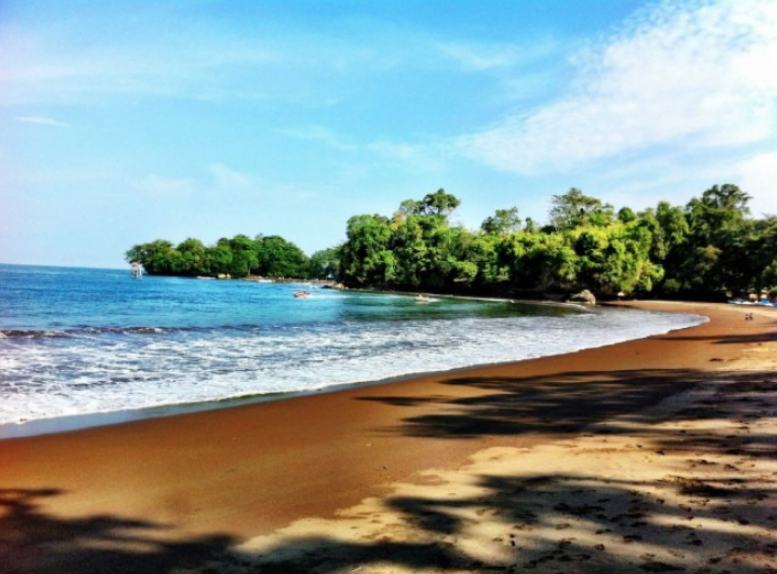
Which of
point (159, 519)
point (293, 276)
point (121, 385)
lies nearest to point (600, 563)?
point (159, 519)

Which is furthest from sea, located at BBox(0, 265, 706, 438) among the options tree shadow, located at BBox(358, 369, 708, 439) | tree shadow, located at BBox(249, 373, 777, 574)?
tree shadow, located at BBox(249, 373, 777, 574)

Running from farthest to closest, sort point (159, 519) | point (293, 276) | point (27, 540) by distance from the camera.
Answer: point (293, 276) < point (159, 519) < point (27, 540)

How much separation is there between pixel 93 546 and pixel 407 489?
2472mm

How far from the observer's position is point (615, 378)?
38.3ft

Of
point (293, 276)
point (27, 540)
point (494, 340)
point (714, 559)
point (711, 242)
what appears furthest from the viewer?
point (293, 276)

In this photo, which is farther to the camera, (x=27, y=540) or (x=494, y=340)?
(x=494, y=340)

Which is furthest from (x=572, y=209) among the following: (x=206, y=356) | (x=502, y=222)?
(x=206, y=356)

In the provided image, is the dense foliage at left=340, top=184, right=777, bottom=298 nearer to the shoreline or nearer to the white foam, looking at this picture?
the white foam

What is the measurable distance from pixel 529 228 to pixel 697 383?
86681mm

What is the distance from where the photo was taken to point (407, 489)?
4828mm

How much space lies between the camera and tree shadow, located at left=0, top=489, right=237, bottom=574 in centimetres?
355

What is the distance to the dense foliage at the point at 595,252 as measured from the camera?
196 ft

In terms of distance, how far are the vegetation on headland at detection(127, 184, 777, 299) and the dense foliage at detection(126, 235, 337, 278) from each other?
6664cm

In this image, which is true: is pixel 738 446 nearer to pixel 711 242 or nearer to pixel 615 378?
pixel 615 378
